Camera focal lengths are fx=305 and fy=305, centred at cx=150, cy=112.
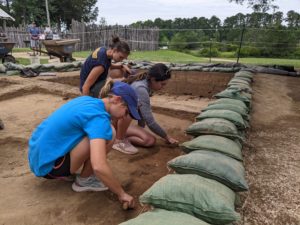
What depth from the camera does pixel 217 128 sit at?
2.50 metres

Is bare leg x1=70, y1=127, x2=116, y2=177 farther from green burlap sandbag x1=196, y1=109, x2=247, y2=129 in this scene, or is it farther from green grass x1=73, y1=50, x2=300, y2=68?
green grass x1=73, y1=50, x2=300, y2=68

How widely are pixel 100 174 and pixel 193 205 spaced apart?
1.73 feet

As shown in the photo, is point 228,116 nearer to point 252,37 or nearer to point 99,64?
point 99,64

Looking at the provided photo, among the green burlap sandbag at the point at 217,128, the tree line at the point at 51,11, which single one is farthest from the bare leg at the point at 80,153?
the tree line at the point at 51,11

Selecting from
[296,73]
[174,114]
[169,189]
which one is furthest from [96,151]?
[296,73]

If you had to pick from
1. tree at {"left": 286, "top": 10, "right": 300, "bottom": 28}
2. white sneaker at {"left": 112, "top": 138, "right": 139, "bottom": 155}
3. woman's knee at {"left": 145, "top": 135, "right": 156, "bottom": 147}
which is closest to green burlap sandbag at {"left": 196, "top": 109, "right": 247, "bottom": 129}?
woman's knee at {"left": 145, "top": 135, "right": 156, "bottom": 147}

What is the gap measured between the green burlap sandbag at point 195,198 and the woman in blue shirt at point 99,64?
1478 millimetres

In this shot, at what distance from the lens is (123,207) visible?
1.93 metres

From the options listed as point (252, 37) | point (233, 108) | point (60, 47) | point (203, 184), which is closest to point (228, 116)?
point (233, 108)

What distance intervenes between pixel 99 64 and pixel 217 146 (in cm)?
143

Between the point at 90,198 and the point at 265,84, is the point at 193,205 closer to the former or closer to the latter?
the point at 90,198

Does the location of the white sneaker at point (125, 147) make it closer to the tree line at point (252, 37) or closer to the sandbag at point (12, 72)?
the sandbag at point (12, 72)

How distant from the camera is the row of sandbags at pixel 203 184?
146 cm

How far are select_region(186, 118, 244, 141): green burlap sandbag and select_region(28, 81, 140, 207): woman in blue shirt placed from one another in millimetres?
863
